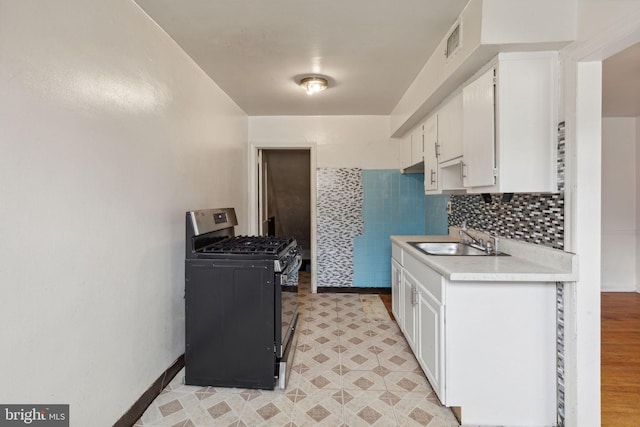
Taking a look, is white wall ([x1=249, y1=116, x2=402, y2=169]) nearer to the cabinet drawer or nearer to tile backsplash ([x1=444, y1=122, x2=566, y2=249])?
tile backsplash ([x1=444, y1=122, x2=566, y2=249])

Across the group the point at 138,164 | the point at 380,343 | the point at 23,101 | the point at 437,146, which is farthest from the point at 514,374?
the point at 23,101

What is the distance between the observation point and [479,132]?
1.80 m

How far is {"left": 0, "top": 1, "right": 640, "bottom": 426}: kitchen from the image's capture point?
41.6 inches

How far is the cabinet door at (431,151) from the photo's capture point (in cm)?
260

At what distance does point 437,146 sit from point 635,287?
3.86m

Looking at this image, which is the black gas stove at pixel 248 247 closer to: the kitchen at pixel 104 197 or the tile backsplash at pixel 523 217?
the kitchen at pixel 104 197

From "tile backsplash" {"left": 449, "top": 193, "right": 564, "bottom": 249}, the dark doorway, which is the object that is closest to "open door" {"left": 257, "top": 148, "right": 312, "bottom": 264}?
the dark doorway

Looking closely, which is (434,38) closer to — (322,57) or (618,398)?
(322,57)

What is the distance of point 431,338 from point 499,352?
14.3 inches

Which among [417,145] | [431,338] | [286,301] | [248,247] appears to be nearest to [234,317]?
[286,301]

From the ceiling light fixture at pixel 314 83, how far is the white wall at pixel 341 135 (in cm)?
108

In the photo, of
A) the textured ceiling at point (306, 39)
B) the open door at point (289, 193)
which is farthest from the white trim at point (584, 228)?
the open door at point (289, 193)

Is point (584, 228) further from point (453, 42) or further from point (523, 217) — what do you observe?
point (453, 42)

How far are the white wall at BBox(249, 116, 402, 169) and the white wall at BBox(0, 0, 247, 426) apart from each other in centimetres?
176
